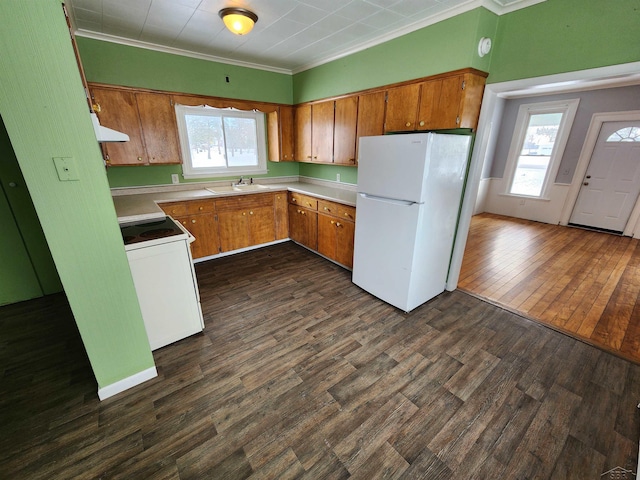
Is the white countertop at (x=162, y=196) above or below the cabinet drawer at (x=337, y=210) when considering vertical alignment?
above

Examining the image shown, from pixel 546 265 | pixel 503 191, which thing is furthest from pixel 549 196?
pixel 546 265

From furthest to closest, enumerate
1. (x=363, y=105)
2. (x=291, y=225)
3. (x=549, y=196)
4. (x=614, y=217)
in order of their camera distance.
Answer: (x=549, y=196)
(x=614, y=217)
(x=291, y=225)
(x=363, y=105)

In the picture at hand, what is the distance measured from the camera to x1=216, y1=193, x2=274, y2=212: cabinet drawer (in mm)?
3619

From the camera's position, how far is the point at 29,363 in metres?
1.98

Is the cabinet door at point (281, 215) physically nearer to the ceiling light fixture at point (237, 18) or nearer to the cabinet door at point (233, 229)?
the cabinet door at point (233, 229)

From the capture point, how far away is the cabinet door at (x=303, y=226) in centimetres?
384

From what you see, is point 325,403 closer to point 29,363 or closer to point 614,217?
point 29,363

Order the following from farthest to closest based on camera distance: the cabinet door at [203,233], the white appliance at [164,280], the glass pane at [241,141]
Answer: the glass pane at [241,141], the cabinet door at [203,233], the white appliance at [164,280]

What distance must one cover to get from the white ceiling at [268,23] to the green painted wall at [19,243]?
1.45 metres

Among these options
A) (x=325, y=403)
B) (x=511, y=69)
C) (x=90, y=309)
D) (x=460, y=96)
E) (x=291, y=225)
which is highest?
(x=511, y=69)

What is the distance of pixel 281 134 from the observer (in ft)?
14.0

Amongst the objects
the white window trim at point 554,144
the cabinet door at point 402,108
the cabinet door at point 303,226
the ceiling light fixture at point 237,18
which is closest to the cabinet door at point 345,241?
the cabinet door at point 303,226

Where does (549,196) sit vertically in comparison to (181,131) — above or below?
below

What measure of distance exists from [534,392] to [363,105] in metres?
3.16
